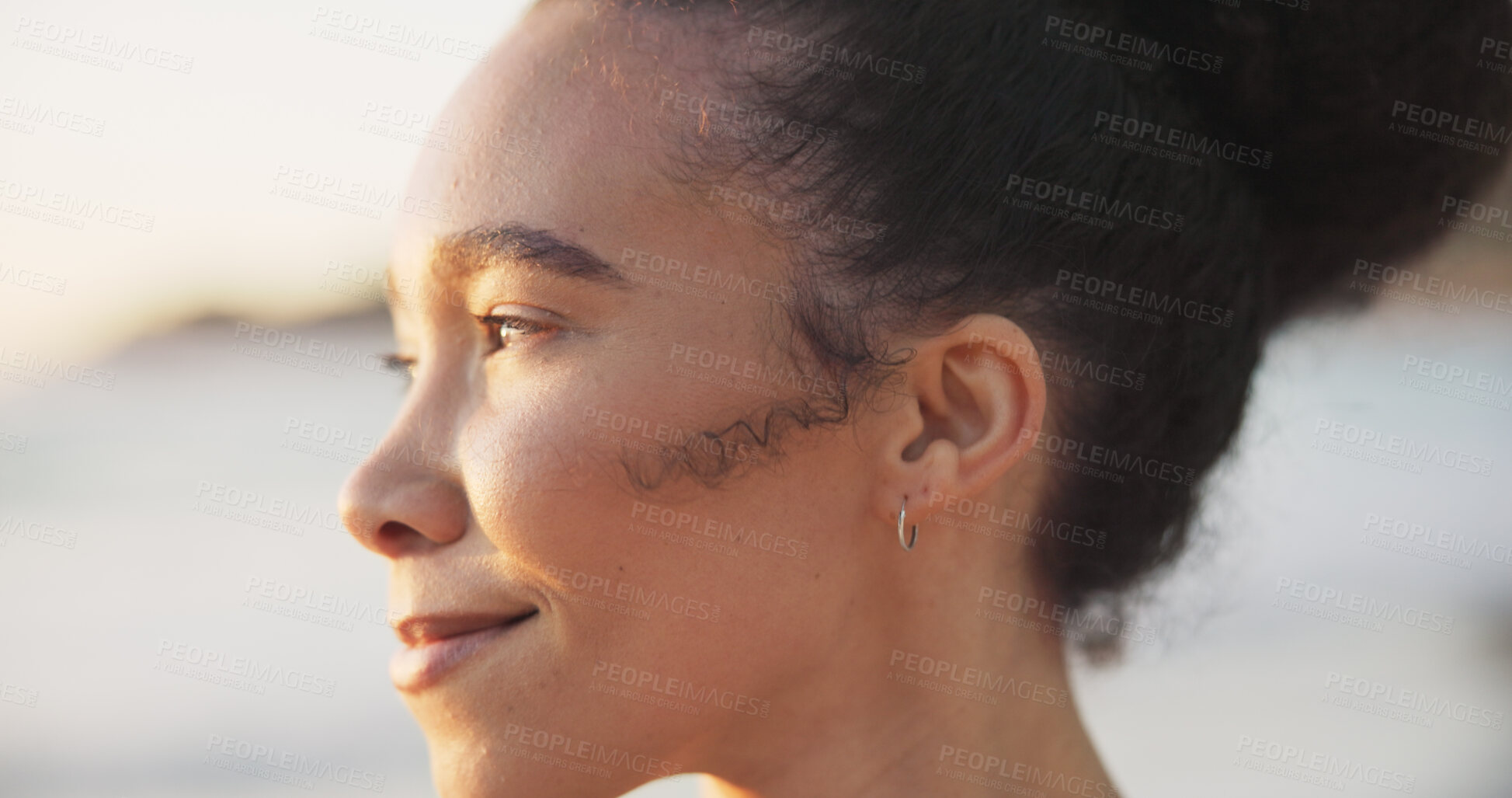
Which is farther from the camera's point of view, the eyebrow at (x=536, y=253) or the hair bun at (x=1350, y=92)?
the hair bun at (x=1350, y=92)

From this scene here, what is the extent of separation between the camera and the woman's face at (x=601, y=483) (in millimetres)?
1377

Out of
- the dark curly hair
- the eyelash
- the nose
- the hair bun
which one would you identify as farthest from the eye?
the hair bun

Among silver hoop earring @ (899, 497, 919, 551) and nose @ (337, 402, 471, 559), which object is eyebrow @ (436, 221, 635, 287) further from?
silver hoop earring @ (899, 497, 919, 551)

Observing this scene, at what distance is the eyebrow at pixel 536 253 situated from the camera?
138cm

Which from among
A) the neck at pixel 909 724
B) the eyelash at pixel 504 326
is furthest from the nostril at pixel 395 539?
the neck at pixel 909 724

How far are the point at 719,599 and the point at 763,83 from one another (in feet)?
2.10

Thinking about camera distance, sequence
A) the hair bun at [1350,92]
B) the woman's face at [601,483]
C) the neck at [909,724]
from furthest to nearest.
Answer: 1. the hair bun at [1350,92]
2. the neck at [909,724]
3. the woman's face at [601,483]

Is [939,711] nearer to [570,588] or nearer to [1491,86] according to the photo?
[570,588]

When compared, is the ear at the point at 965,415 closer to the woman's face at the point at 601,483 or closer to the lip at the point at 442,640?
the woman's face at the point at 601,483

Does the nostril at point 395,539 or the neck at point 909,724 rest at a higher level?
the nostril at point 395,539

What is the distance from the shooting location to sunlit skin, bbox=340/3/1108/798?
1380 millimetres

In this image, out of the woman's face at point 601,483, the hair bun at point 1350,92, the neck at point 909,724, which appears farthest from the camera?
the hair bun at point 1350,92

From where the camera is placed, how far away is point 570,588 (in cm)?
138

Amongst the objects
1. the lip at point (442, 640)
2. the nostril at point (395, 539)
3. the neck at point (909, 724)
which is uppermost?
the nostril at point (395, 539)
